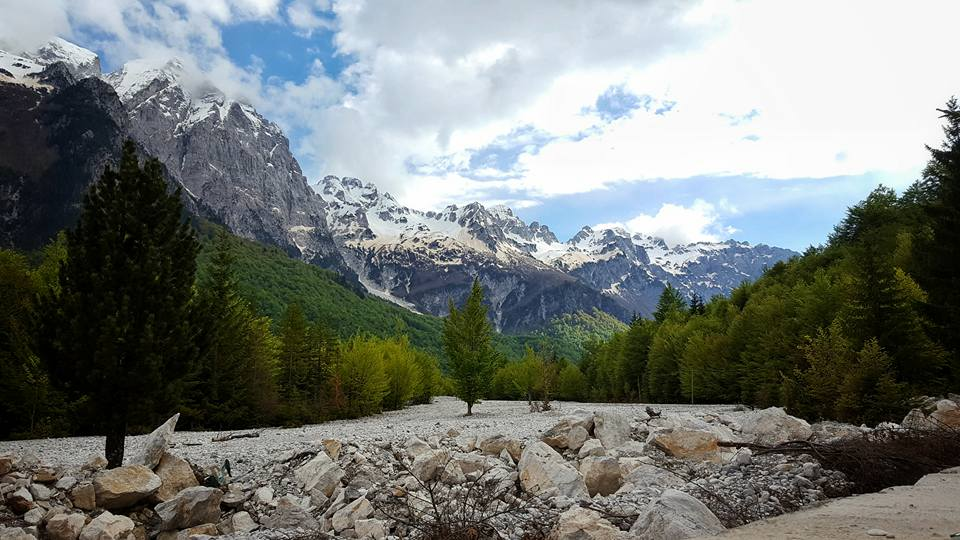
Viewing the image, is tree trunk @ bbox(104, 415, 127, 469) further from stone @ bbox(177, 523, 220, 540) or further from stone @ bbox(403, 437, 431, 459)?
stone @ bbox(403, 437, 431, 459)

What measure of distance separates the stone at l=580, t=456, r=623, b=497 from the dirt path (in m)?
4.78

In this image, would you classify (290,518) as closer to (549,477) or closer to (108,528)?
(108,528)

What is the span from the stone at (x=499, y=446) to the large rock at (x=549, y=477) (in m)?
3.22

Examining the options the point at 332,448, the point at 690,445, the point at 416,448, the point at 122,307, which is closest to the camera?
the point at 122,307

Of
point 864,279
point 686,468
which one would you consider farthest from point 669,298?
point 686,468

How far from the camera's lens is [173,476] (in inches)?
522

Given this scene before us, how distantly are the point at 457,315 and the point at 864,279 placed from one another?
25.4 metres

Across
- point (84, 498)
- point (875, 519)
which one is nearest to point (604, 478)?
point (875, 519)

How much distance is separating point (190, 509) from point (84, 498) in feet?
8.74

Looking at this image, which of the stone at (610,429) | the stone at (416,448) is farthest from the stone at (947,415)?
the stone at (416,448)

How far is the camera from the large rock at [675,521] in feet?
22.7

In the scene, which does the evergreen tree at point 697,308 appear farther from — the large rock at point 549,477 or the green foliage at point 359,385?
the large rock at point 549,477

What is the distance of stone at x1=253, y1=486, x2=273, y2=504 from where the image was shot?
12641mm

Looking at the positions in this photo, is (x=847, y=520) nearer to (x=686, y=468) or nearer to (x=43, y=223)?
(x=686, y=468)
